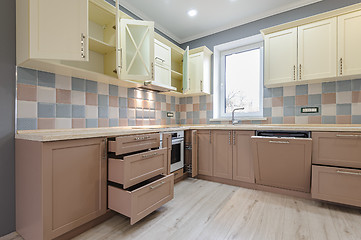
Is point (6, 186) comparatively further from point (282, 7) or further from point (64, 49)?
point (282, 7)

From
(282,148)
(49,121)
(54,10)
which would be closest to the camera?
(54,10)

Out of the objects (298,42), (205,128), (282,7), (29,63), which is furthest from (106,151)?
(282,7)

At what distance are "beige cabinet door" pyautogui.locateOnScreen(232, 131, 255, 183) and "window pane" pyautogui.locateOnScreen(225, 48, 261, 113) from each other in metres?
0.81

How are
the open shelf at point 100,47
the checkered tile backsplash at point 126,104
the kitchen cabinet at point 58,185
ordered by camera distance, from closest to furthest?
the kitchen cabinet at point 58,185, the checkered tile backsplash at point 126,104, the open shelf at point 100,47

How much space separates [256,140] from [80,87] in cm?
201

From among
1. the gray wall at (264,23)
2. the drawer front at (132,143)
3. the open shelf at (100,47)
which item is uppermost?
the gray wall at (264,23)

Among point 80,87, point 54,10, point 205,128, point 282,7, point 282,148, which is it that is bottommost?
point 282,148

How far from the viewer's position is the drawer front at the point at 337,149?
1.64 m

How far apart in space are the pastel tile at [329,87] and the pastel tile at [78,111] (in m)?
2.91

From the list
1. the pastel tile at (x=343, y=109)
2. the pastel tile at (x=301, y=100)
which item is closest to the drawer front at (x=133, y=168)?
the pastel tile at (x=301, y=100)

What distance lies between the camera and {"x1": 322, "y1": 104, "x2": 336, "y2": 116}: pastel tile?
7.31 ft

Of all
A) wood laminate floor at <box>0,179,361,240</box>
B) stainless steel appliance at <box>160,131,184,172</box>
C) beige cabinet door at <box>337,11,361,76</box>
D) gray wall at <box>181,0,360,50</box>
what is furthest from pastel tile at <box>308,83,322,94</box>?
stainless steel appliance at <box>160,131,184,172</box>

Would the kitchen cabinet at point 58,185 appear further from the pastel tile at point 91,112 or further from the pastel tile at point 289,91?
the pastel tile at point 289,91

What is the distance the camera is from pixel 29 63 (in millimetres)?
1402
